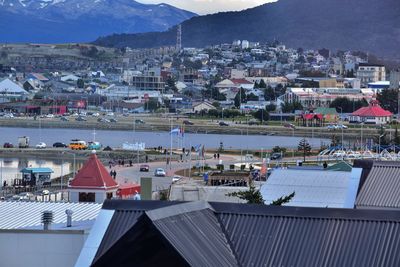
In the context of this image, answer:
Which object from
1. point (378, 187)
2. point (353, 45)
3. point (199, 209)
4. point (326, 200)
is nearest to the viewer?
point (199, 209)

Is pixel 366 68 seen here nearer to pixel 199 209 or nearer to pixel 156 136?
pixel 156 136

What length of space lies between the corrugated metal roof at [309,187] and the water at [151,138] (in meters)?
29.4

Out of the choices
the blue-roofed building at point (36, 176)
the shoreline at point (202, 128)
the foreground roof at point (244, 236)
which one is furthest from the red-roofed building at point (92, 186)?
the shoreline at point (202, 128)

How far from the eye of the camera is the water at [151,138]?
43.5 meters

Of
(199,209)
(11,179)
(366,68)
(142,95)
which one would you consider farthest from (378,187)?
(366,68)

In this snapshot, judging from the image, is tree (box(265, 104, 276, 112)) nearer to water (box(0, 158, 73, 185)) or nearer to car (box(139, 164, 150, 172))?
water (box(0, 158, 73, 185))

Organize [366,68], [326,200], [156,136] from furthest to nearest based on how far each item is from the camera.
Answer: [366,68], [156,136], [326,200]

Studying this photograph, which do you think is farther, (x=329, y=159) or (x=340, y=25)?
Result: (x=340, y=25)

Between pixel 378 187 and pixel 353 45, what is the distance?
125 m

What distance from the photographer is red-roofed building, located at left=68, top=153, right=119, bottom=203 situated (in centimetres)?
1306

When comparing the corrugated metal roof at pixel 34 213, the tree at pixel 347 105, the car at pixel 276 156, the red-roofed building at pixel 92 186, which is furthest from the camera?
the tree at pixel 347 105

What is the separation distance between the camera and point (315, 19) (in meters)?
138

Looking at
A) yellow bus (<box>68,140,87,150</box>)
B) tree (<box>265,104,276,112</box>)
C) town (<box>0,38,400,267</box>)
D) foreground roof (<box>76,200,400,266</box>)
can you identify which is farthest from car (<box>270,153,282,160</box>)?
tree (<box>265,104,276,112</box>)

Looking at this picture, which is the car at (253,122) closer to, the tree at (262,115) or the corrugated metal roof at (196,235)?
the tree at (262,115)
